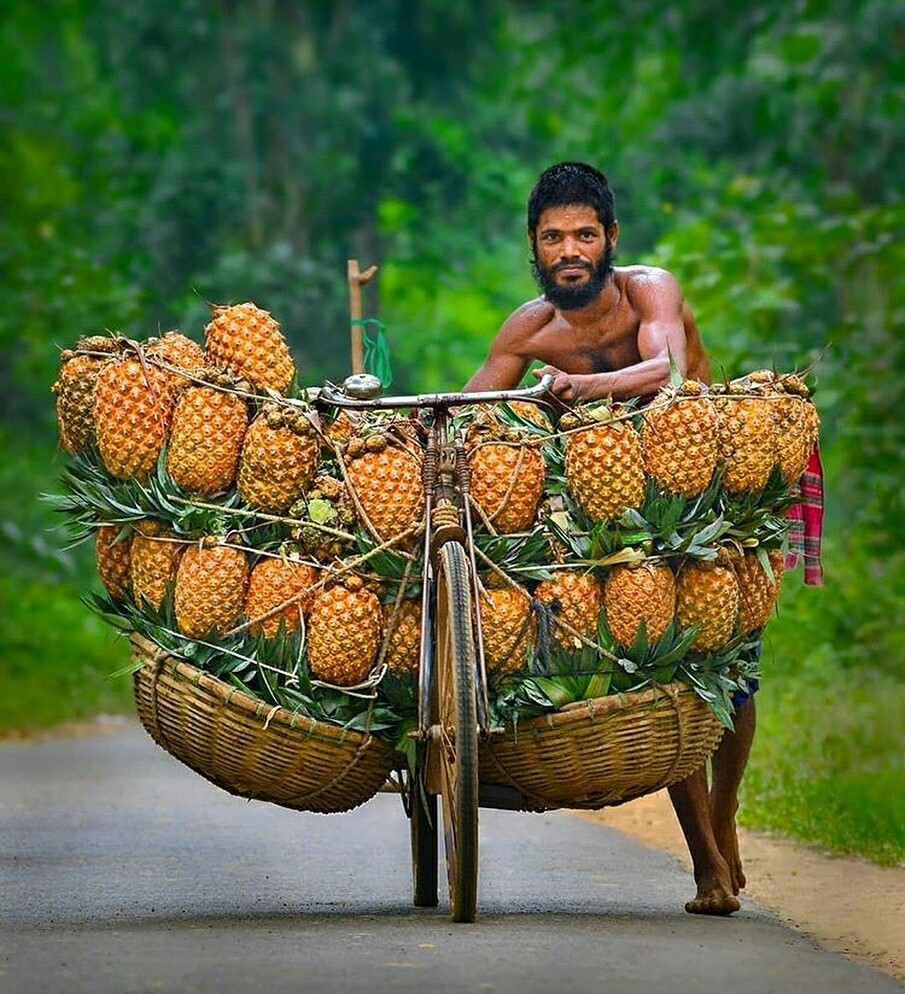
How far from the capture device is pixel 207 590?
7078 mm

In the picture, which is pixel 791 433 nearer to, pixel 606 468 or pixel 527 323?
Result: pixel 606 468

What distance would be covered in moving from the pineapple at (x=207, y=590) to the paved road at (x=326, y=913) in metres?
0.89

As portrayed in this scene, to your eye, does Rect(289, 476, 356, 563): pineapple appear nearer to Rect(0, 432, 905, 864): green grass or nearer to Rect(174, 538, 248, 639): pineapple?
Rect(174, 538, 248, 639): pineapple

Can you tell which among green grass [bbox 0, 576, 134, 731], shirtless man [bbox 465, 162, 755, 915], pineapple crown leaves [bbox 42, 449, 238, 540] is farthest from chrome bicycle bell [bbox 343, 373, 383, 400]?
green grass [bbox 0, 576, 134, 731]

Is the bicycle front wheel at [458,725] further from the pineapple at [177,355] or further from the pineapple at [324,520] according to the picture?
the pineapple at [177,355]

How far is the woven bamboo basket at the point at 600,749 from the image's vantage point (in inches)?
279

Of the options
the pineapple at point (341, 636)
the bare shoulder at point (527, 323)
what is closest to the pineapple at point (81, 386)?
the pineapple at point (341, 636)

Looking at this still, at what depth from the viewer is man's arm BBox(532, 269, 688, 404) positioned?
24.3 feet

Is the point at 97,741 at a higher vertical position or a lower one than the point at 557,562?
lower

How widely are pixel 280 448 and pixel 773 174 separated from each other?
59.5 ft

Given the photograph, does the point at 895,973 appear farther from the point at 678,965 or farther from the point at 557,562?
the point at 557,562

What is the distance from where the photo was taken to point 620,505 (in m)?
7.11

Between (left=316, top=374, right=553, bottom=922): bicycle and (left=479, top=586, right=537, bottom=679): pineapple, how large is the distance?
0.23 ft

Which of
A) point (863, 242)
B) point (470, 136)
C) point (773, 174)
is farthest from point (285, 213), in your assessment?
point (863, 242)
